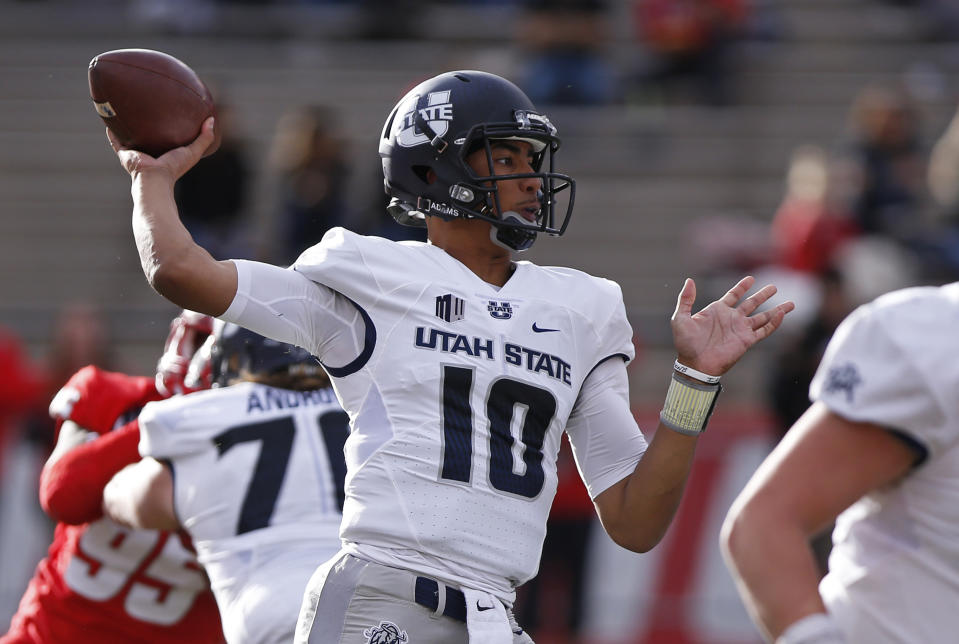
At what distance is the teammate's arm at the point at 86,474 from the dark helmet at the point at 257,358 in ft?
1.01

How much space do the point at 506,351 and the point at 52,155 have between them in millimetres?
8235

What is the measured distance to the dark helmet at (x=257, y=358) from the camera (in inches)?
156

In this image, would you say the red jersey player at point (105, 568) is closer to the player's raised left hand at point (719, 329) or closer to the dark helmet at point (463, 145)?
the dark helmet at point (463, 145)

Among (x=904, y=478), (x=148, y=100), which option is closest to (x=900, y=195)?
(x=148, y=100)

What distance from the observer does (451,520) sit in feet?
9.64

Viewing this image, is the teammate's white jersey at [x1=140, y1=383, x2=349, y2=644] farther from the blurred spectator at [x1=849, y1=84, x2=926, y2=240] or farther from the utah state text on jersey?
the blurred spectator at [x1=849, y1=84, x2=926, y2=240]

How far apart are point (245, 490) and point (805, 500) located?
1.74 m

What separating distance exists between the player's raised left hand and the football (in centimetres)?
110

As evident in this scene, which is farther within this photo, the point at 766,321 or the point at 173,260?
the point at 766,321

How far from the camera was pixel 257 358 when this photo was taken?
157 inches

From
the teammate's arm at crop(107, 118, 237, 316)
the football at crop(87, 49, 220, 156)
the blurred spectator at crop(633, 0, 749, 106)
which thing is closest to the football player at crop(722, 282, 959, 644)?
the teammate's arm at crop(107, 118, 237, 316)

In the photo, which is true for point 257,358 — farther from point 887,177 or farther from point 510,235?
point 887,177

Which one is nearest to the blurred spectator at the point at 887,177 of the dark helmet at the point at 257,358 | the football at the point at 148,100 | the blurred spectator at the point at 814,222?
the blurred spectator at the point at 814,222

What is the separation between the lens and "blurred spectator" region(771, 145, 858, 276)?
27.0 feet
